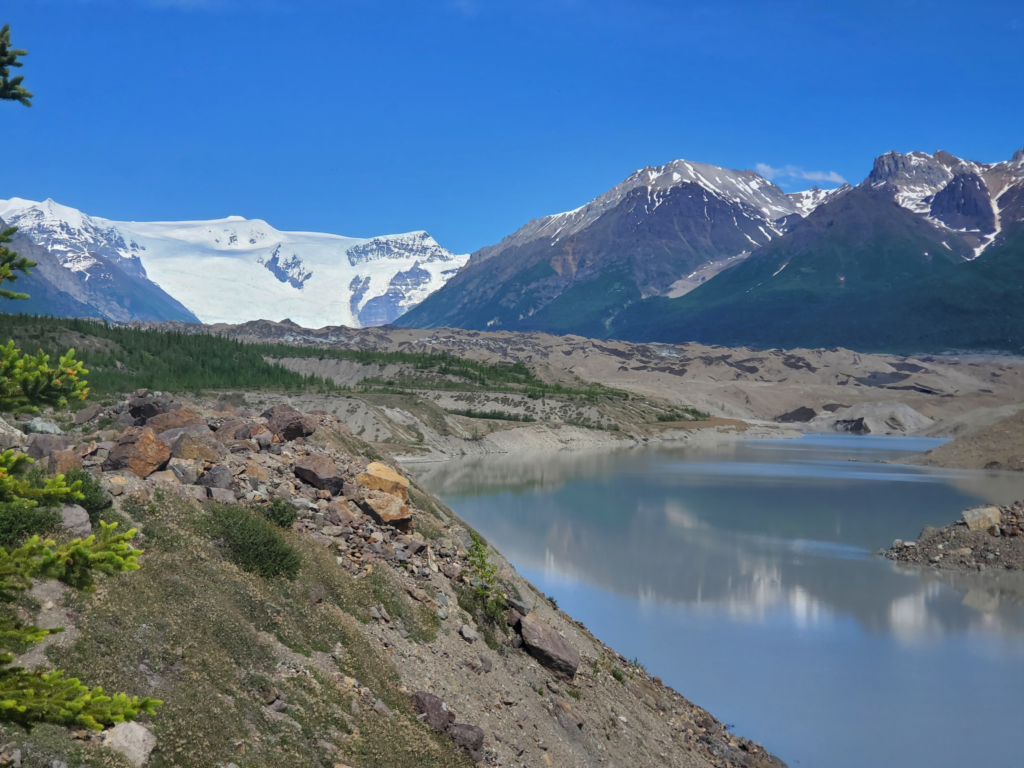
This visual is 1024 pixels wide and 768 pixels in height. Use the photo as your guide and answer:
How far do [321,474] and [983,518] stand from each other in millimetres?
34556

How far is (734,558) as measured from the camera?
128 ft

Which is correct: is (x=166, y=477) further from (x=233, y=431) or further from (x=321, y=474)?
(x=233, y=431)

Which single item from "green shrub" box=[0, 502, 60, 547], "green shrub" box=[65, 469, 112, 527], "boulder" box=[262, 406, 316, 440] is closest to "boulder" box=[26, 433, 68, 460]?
"green shrub" box=[65, 469, 112, 527]

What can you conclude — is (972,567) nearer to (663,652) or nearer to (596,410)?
(663,652)

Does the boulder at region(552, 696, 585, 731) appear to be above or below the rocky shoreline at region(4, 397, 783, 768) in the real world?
below

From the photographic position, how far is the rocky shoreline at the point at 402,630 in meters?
11.1

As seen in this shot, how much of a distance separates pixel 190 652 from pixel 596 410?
116337mm

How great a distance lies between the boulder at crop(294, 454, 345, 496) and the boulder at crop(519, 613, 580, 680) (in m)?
4.49

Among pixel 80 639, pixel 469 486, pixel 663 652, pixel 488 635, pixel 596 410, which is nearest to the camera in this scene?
pixel 80 639

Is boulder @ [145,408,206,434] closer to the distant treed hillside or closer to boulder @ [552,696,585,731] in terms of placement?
boulder @ [552,696,585,731]

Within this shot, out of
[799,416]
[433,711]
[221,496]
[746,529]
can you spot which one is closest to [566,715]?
[433,711]

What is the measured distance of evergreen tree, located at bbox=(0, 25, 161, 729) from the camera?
6.19 metres

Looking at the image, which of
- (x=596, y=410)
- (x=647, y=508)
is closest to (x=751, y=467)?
(x=647, y=508)

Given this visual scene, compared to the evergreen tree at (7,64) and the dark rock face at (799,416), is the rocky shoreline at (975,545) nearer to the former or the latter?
the evergreen tree at (7,64)
